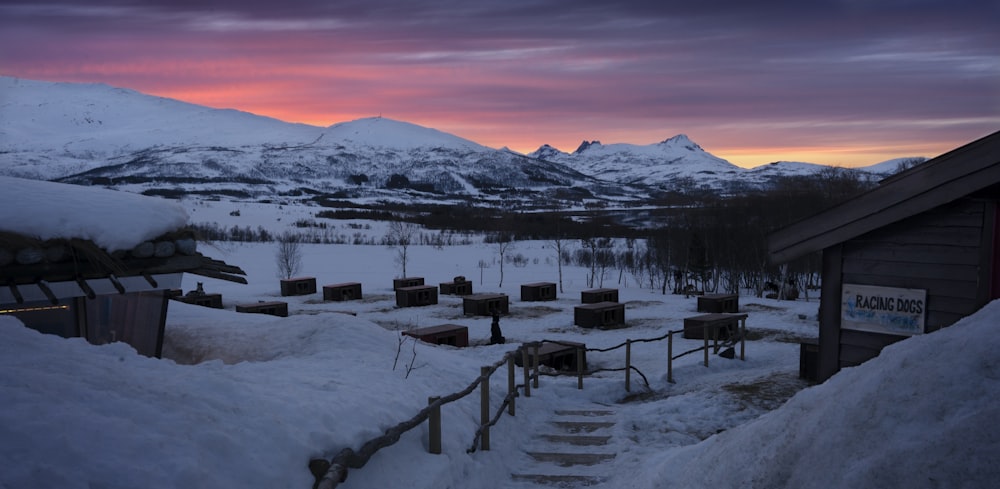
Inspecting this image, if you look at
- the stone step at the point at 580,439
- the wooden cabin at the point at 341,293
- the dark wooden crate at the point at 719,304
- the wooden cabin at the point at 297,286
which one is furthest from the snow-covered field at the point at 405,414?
the wooden cabin at the point at 297,286

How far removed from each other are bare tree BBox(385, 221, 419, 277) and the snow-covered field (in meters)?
31.5

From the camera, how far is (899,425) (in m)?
2.99

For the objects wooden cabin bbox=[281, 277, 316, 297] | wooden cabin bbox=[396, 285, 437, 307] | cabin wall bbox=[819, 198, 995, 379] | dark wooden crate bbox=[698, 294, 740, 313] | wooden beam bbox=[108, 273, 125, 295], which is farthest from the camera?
wooden cabin bbox=[281, 277, 316, 297]

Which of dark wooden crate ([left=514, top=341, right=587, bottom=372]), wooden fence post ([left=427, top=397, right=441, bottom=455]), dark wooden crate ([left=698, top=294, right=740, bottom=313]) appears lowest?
dark wooden crate ([left=514, top=341, right=587, bottom=372])

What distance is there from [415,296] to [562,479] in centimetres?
2302

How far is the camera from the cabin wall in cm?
784

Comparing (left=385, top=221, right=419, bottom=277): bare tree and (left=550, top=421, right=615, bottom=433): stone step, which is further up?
(left=385, top=221, right=419, bottom=277): bare tree

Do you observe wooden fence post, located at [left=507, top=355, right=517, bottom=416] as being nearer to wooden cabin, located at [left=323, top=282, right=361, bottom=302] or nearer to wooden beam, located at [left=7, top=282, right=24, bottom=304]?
wooden beam, located at [left=7, top=282, right=24, bottom=304]

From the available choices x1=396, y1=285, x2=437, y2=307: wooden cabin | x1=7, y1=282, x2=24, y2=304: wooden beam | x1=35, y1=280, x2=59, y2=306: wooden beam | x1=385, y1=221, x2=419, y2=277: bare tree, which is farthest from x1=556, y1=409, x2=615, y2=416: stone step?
x1=385, y1=221, x2=419, y2=277: bare tree

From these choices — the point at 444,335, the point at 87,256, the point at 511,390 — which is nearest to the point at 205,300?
the point at 444,335

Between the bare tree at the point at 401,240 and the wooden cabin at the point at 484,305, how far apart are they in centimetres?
1572

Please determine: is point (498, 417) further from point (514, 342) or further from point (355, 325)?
point (514, 342)

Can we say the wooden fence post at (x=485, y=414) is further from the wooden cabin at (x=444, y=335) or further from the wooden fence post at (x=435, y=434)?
the wooden cabin at (x=444, y=335)

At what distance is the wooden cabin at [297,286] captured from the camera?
3341 centimetres
